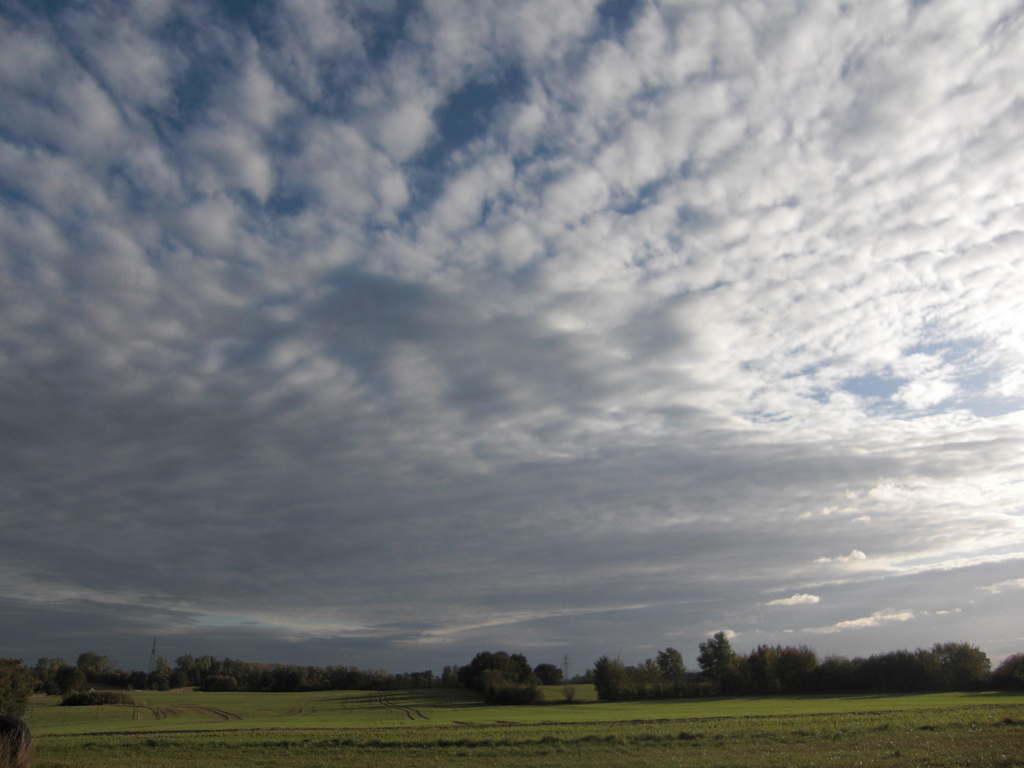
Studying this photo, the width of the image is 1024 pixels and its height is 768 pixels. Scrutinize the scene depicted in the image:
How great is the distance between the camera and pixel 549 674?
165250mm

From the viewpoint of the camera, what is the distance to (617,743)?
34531mm

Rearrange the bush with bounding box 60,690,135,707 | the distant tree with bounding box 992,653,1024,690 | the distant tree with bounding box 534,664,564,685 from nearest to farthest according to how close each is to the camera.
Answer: the distant tree with bounding box 992,653,1024,690
the bush with bounding box 60,690,135,707
the distant tree with bounding box 534,664,564,685

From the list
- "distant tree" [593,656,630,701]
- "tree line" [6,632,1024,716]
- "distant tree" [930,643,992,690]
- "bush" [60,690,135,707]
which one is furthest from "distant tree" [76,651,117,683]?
"distant tree" [930,643,992,690]

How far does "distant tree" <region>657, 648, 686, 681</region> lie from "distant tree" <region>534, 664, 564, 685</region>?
28411 mm

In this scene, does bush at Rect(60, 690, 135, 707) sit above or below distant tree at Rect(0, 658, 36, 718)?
below

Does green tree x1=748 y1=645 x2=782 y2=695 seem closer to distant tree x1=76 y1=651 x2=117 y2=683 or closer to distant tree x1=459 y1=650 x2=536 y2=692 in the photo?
distant tree x1=459 y1=650 x2=536 y2=692

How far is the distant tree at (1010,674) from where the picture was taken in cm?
8375

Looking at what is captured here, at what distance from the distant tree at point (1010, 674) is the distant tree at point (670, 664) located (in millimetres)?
67506

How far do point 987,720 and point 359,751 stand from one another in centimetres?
3570

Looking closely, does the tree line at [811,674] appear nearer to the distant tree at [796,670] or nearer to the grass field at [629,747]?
the distant tree at [796,670]

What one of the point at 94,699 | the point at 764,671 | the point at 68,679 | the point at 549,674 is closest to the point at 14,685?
the point at 94,699

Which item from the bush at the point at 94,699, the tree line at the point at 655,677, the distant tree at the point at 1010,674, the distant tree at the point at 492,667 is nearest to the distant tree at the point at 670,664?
the tree line at the point at 655,677

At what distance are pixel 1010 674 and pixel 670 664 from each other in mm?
73093

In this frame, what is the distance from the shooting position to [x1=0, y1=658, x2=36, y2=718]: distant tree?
68.4 m
